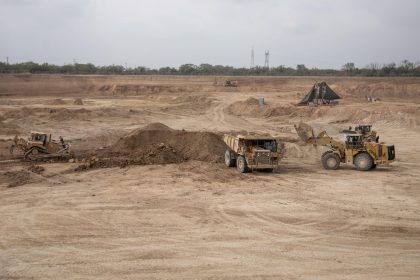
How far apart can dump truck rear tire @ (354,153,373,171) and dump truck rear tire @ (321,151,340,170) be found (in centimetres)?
79

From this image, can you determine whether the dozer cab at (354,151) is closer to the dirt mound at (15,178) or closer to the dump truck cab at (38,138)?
the dirt mound at (15,178)

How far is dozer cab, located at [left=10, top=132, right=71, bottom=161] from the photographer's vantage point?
23141 millimetres

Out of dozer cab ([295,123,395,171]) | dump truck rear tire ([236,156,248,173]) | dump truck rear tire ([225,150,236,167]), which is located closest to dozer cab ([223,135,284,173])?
dump truck rear tire ([236,156,248,173])

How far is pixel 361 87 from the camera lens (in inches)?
2325

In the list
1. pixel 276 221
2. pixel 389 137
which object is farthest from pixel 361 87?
pixel 276 221

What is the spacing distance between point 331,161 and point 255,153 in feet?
12.6

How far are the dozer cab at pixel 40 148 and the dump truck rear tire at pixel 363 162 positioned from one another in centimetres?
1283

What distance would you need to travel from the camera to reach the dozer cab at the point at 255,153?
20.8 m

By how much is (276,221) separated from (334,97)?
32655mm

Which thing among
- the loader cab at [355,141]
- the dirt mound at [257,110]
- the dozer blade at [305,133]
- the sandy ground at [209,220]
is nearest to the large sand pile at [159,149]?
the sandy ground at [209,220]

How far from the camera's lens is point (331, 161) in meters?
22.4

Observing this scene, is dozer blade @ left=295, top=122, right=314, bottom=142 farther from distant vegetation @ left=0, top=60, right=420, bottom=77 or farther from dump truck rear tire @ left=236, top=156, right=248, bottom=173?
distant vegetation @ left=0, top=60, right=420, bottom=77

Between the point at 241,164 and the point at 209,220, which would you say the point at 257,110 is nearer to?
the point at 241,164

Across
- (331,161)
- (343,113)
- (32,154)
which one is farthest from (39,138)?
(343,113)
